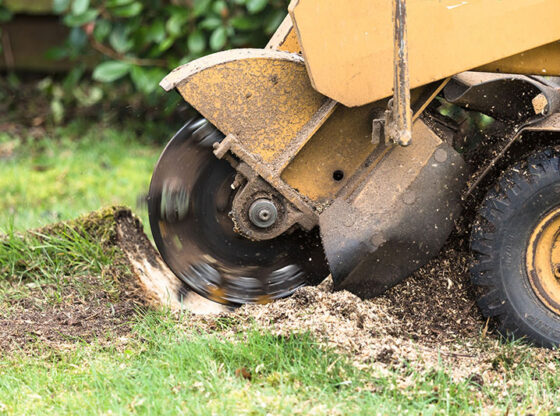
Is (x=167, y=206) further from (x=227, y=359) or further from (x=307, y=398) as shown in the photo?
(x=307, y=398)

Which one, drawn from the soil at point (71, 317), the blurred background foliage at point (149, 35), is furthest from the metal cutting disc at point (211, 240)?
the blurred background foliage at point (149, 35)

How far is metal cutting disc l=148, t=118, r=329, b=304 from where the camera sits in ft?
11.3

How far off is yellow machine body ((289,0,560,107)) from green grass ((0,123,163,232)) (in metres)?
2.10

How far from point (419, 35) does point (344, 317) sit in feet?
3.56

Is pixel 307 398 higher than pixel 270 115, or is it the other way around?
pixel 270 115

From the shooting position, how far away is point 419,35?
299 centimetres

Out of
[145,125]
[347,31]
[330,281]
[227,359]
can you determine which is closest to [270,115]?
[347,31]

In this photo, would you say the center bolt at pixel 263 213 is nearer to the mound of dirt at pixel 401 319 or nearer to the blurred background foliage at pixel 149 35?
the mound of dirt at pixel 401 319

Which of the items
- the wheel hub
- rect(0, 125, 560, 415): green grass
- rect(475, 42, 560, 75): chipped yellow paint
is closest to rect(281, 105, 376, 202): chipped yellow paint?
rect(475, 42, 560, 75): chipped yellow paint

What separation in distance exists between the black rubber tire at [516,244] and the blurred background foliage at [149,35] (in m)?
2.92

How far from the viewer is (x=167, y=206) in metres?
3.48

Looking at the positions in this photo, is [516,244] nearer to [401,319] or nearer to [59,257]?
[401,319]

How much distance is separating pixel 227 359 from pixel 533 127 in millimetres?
1450

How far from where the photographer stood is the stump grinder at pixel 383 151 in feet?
9.87
